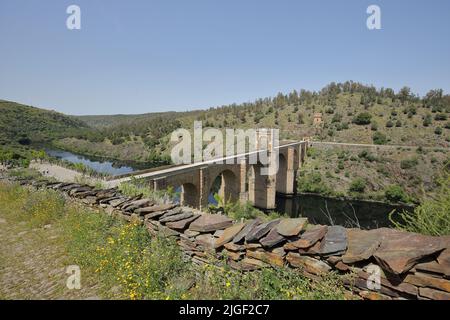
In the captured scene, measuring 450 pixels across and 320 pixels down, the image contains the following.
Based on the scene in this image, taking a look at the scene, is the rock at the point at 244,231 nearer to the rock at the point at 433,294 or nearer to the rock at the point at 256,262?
the rock at the point at 256,262

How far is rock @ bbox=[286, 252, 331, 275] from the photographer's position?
252 cm

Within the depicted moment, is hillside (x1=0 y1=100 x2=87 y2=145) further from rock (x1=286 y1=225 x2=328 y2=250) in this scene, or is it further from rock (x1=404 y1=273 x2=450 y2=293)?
rock (x1=404 y1=273 x2=450 y2=293)

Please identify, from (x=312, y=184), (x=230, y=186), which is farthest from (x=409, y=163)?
(x=230, y=186)

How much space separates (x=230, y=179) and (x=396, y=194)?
65.8ft

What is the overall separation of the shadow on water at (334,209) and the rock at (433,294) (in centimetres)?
2235

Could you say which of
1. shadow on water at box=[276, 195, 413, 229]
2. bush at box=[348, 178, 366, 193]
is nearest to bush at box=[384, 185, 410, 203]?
shadow on water at box=[276, 195, 413, 229]

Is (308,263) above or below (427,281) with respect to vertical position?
below

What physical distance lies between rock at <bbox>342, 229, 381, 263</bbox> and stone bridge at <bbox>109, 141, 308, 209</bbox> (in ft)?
29.7

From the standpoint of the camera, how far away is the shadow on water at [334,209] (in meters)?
24.0

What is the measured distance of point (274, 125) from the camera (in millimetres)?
47625

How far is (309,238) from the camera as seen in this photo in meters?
2.68

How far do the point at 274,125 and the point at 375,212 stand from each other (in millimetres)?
25720

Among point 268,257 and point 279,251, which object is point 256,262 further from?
point 279,251
